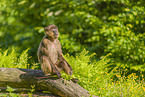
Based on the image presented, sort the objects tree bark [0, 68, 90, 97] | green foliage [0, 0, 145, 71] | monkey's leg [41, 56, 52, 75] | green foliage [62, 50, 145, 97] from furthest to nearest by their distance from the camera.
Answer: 1. green foliage [0, 0, 145, 71]
2. green foliage [62, 50, 145, 97]
3. tree bark [0, 68, 90, 97]
4. monkey's leg [41, 56, 52, 75]

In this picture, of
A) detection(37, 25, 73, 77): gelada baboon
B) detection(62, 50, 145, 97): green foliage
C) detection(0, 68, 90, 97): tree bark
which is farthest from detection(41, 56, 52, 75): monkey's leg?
detection(62, 50, 145, 97): green foliage

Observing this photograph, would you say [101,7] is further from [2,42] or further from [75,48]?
[2,42]

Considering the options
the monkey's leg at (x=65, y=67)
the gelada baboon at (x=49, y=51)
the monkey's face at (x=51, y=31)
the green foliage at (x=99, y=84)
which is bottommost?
the green foliage at (x=99, y=84)

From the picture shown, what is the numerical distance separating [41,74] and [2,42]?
181 inches

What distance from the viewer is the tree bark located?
3754mm

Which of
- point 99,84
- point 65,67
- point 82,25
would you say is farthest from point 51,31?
point 82,25

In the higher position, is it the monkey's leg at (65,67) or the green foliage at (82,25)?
the green foliage at (82,25)

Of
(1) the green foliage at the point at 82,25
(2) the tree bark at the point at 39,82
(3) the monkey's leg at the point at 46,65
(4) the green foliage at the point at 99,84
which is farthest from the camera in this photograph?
(1) the green foliage at the point at 82,25

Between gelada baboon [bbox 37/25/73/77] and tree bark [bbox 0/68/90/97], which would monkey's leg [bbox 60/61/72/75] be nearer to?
gelada baboon [bbox 37/25/73/77]

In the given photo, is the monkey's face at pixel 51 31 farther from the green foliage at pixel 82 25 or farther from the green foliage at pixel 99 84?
the green foliage at pixel 82 25

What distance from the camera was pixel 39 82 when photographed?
389cm

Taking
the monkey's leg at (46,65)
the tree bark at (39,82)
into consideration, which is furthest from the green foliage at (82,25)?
the monkey's leg at (46,65)

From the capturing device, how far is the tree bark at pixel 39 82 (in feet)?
12.3

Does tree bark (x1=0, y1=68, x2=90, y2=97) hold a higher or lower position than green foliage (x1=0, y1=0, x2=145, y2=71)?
lower
